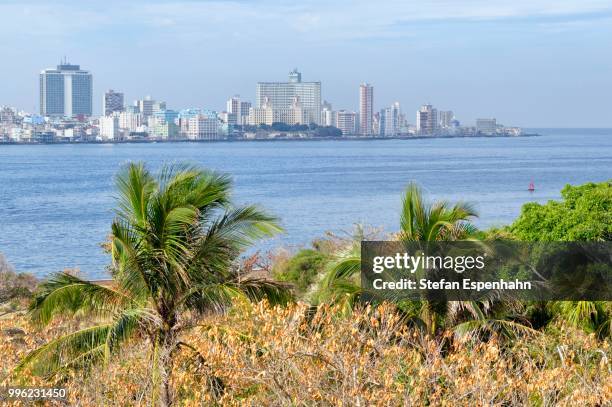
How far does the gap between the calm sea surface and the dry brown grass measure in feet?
48.9

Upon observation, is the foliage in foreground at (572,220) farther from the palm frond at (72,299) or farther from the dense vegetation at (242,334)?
the palm frond at (72,299)

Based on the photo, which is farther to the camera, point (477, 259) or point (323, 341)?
point (477, 259)

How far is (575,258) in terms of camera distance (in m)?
16.0

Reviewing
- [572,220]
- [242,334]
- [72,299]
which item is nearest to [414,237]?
[242,334]

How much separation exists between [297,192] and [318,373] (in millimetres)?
65391

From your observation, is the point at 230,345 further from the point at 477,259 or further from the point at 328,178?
the point at 328,178

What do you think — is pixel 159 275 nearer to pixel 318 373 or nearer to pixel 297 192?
pixel 318 373

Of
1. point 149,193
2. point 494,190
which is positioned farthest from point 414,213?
point 494,190

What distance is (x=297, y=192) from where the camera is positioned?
74.4 metres

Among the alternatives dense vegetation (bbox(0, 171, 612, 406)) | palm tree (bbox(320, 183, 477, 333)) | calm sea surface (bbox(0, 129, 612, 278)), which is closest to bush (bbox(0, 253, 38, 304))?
calm sea surface (bbox(0, 129, 612, 278))

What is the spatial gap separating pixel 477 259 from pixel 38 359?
18.8 feet

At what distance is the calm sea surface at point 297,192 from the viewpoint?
162ft

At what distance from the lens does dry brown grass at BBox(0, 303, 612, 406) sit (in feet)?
28.5

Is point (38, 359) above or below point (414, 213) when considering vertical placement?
below
